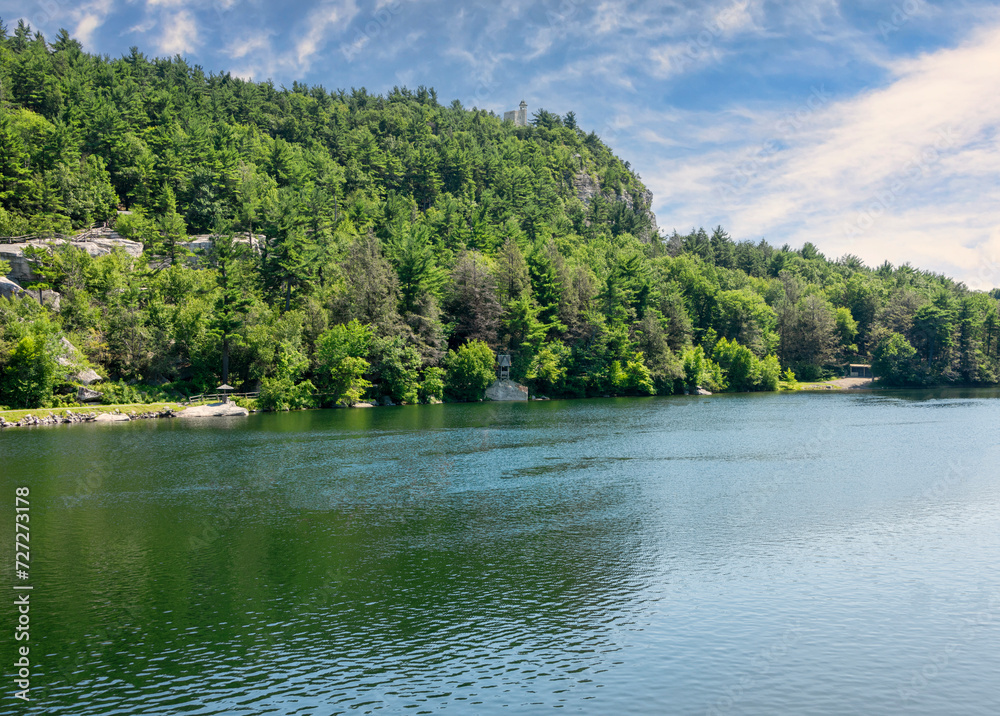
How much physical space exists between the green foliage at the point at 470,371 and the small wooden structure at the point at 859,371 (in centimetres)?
8680

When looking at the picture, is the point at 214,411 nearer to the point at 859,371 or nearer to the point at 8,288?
the point at 8,288

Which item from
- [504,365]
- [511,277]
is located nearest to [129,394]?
[504,365]

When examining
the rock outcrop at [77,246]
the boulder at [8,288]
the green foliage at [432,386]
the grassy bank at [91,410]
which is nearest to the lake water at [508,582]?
the grassy bank at [91,410]

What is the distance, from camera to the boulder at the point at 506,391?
93000 millimetres

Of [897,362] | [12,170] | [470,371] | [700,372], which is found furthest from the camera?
[897,362]

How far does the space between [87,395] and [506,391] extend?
4983 centimetres

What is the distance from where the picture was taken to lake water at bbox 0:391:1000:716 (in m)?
14.9

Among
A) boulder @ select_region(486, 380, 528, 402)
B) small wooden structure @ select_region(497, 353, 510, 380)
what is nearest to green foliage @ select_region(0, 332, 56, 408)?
boulder @ select_region(486, 380, 528, 402)

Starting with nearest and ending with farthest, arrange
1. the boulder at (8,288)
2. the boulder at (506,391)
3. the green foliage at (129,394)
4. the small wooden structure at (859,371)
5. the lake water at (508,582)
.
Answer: the lake water at (508,582) < the green foliage at (129,394) < the boulder at (8,288) < the boulder at (506,391) < the small wooden structure at (859,371)

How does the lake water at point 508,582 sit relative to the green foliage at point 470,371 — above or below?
below

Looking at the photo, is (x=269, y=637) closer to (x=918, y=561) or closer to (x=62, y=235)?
(x=918, y=561)

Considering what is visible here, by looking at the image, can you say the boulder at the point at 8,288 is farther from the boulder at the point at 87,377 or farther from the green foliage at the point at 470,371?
the green foliage at the point at 470,371

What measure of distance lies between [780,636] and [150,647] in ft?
52.3

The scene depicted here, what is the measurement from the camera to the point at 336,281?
9100 cm
